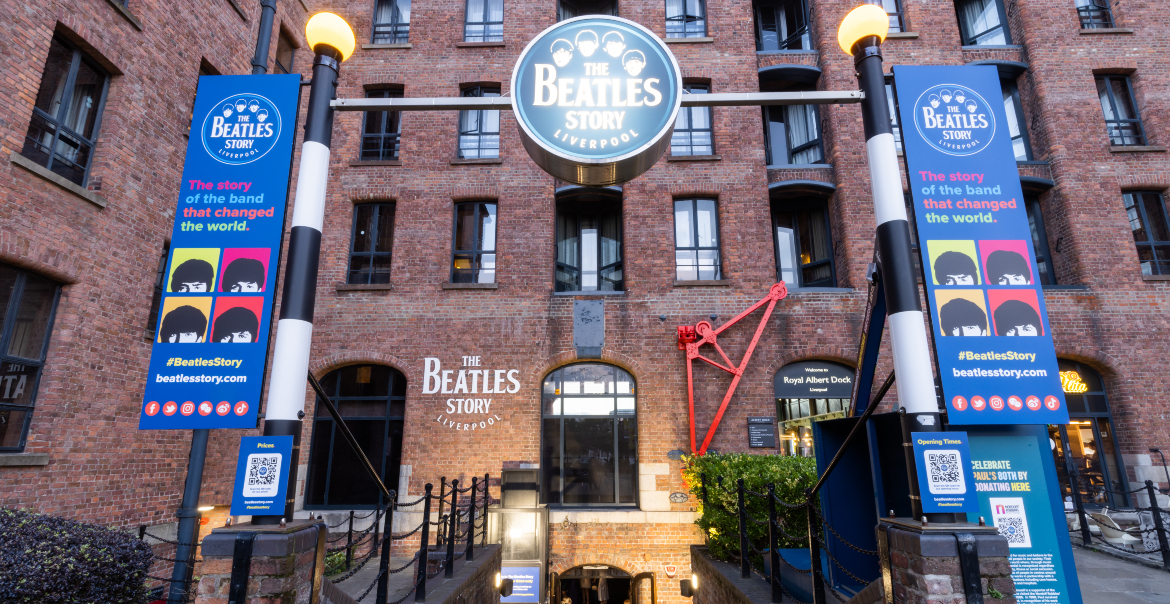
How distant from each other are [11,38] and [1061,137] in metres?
19.2

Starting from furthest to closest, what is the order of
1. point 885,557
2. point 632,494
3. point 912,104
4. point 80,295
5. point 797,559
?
1. point 632,494
2. point 80,295
3. point 797,559
4. point 912,104
5. point 885,557

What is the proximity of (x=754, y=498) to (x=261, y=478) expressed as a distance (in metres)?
5.85

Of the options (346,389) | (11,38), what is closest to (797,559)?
(346,389)

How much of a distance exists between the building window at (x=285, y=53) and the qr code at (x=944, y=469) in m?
15.2

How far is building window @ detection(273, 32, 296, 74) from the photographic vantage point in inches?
535

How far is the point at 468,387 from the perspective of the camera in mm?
11359

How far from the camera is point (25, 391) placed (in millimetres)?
7410

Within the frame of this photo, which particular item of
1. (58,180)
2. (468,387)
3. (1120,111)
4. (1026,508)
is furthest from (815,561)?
(1120,111)

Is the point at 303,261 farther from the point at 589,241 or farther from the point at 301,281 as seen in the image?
the point at 589,241

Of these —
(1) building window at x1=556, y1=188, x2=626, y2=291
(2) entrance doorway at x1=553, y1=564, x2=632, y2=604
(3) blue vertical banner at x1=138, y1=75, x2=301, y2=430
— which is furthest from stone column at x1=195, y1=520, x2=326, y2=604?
(1) building window at x1=556, y1=188, x2=626, y2=291

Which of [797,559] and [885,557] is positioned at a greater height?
[885,557]

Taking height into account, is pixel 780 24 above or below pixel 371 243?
above

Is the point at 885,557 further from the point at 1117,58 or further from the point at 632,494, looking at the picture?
the point at 1117,58

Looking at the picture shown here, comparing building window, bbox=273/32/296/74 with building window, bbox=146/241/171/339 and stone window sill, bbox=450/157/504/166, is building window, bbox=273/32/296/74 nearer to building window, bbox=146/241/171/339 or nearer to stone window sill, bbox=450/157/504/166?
stone window sill, bbox=450/157/504/166
